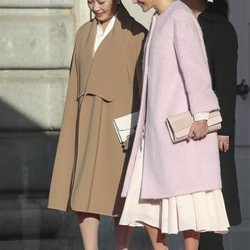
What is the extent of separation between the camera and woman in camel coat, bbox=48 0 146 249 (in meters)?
6.33

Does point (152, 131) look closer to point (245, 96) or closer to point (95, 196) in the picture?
point (95, 196)

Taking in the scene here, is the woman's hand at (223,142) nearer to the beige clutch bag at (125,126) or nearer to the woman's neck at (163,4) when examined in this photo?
the beige clutch bag at (125,126)

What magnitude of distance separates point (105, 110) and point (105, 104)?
1.3 inches

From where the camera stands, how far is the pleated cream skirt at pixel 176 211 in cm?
580

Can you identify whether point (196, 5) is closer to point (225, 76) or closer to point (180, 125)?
point (225, 76)

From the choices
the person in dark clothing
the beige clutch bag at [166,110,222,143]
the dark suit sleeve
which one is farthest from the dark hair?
the beige clutch bag at [166,110,222,143]

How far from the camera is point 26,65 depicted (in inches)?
308

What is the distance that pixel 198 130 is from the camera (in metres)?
5.77

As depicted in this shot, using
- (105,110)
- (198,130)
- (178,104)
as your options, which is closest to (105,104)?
(105,110)

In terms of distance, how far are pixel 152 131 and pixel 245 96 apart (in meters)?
2.36

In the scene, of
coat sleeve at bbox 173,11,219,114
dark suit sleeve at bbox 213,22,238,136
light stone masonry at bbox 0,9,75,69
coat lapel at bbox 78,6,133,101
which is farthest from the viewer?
light stone masonry at bbox 0,9,75,69

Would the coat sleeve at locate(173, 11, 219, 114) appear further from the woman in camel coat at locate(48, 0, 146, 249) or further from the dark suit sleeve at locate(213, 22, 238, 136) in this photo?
the woman in camel coat at locate(48, 0, 146, 249)

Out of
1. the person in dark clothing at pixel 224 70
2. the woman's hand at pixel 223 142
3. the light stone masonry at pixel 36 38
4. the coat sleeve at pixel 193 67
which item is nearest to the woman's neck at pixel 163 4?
the coat sleeve at pixel 193 67

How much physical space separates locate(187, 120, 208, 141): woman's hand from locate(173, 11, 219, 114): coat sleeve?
0.20ft
